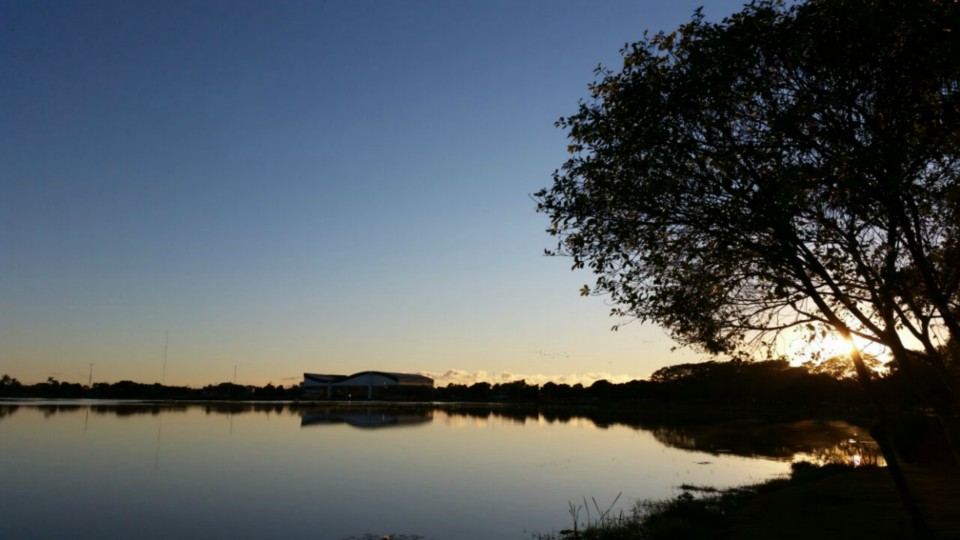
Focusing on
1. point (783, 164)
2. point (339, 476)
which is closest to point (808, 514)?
point (783, 164)

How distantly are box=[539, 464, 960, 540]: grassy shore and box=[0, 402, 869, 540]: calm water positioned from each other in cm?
435

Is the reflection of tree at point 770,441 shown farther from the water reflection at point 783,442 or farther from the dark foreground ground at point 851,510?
the dark foreground ground at point 851,510

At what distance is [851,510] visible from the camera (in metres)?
21.7

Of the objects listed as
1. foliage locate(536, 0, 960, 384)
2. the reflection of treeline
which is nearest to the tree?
foliage locate(536, 0, 960, 384)

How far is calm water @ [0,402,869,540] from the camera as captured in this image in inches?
1115

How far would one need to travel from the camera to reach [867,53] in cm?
1593

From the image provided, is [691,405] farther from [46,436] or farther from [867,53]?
[867,53]

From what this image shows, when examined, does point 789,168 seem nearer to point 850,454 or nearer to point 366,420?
point 850,454

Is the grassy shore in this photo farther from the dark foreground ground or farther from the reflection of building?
the reflection of building

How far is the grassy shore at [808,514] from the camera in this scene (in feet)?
62.4

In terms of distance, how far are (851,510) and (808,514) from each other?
4.40 feet

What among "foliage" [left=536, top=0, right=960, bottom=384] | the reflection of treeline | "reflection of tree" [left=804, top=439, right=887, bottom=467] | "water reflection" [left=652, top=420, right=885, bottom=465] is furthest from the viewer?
the reflection of treeline

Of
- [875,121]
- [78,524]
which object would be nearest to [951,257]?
[875,121]

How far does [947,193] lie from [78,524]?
3260cm
